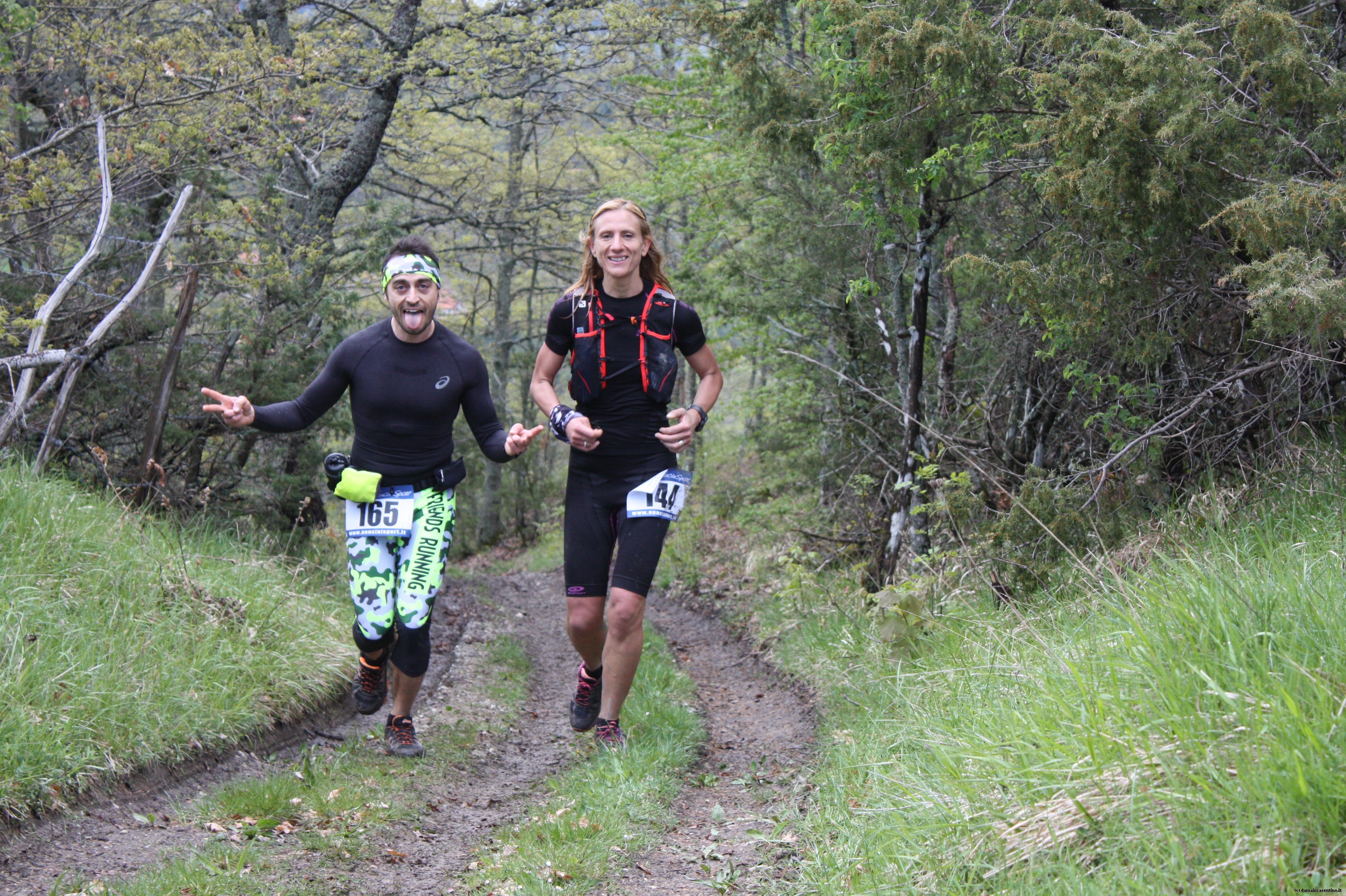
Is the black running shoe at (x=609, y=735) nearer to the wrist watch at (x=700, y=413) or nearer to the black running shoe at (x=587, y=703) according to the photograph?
the black running shoe at (x=587, y=703)

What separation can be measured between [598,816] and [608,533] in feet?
4.84

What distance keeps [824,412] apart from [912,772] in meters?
6.47

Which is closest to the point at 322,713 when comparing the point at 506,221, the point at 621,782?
the point at 621,782

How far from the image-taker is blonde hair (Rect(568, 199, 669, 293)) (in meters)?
5.06

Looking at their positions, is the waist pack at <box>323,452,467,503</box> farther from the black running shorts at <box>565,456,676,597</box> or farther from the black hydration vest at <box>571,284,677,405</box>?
the black hydration vest at <box>571,284,677,405</box>

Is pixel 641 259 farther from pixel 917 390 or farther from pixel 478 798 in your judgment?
pixel 478 798

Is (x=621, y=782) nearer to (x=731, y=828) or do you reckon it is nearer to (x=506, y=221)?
(x=731, y=828)

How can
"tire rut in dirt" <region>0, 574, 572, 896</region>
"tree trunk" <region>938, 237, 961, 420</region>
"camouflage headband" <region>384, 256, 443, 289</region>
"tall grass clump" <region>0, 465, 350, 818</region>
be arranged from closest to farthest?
"tire rut in dirt" <region>0, 574, 572, 896</region> → "tall grass clump" <region>0, 465, 350, 818</region> → "camouflage headband" <region>384, 256, 443, 289</region> → "tree trunk" <region>938, 237, 961, 420</region>

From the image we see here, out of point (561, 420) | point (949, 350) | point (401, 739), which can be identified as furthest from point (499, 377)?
point (561, 420)

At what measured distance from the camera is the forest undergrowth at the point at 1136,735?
2.15 m

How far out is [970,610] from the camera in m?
5.32

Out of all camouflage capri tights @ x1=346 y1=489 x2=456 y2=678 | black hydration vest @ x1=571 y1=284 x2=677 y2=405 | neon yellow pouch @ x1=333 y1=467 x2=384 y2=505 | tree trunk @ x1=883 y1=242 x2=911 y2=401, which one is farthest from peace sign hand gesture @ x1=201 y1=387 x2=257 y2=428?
tree trunk @ x1=883 y1=242 x2=911 y2=401

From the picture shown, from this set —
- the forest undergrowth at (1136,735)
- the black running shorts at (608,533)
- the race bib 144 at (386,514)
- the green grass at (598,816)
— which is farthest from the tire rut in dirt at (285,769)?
the forest undergrowth at (1136,735)

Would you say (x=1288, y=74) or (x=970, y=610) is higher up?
(x=1288, y=74)
